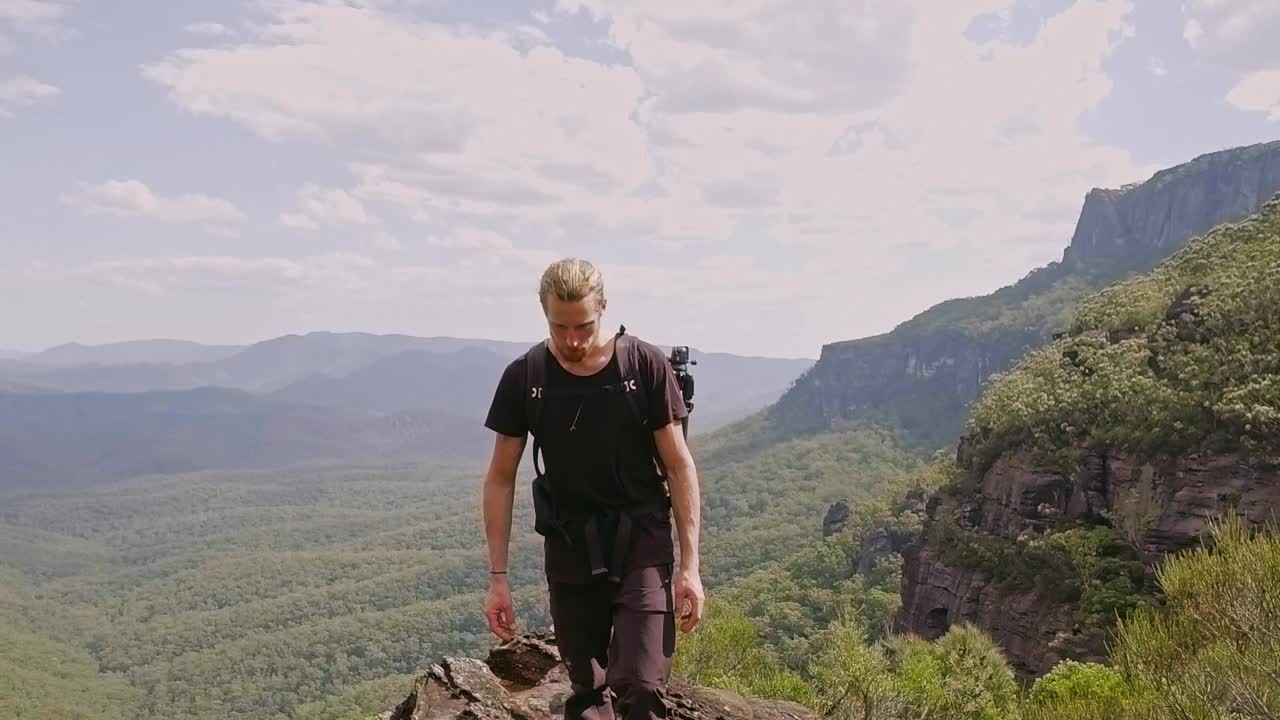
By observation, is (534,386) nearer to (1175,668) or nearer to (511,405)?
(511,405)

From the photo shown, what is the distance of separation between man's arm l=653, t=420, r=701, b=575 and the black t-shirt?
77 millimetres

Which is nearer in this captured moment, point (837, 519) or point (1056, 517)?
point (1056, 517)

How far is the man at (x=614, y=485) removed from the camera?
4.62 metres

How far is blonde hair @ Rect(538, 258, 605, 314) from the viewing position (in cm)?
434

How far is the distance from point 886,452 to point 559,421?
547 ft

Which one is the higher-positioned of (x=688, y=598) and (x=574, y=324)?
(x=574, y=324)

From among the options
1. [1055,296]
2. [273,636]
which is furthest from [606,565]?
[1055,296]

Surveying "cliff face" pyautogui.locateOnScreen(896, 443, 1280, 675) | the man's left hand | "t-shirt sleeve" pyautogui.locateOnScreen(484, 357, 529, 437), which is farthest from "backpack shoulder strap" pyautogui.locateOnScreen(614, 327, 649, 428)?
"cliff face" pyautogui.locateOnScreen(896, 443, 1280, 675)

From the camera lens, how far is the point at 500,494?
5.05m

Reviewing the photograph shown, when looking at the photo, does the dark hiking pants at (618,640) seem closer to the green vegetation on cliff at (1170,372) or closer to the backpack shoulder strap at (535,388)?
the backpack shoulder strap at (535,388)

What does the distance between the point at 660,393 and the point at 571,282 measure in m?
0.75

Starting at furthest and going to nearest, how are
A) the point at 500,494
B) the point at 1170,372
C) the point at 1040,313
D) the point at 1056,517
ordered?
the point at 1040,313, the point at 1170,372, the point at 1056,517, the point at 500,494

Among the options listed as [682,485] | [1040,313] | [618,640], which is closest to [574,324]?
[682,485]

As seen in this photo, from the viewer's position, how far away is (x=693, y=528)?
15.3 feet
